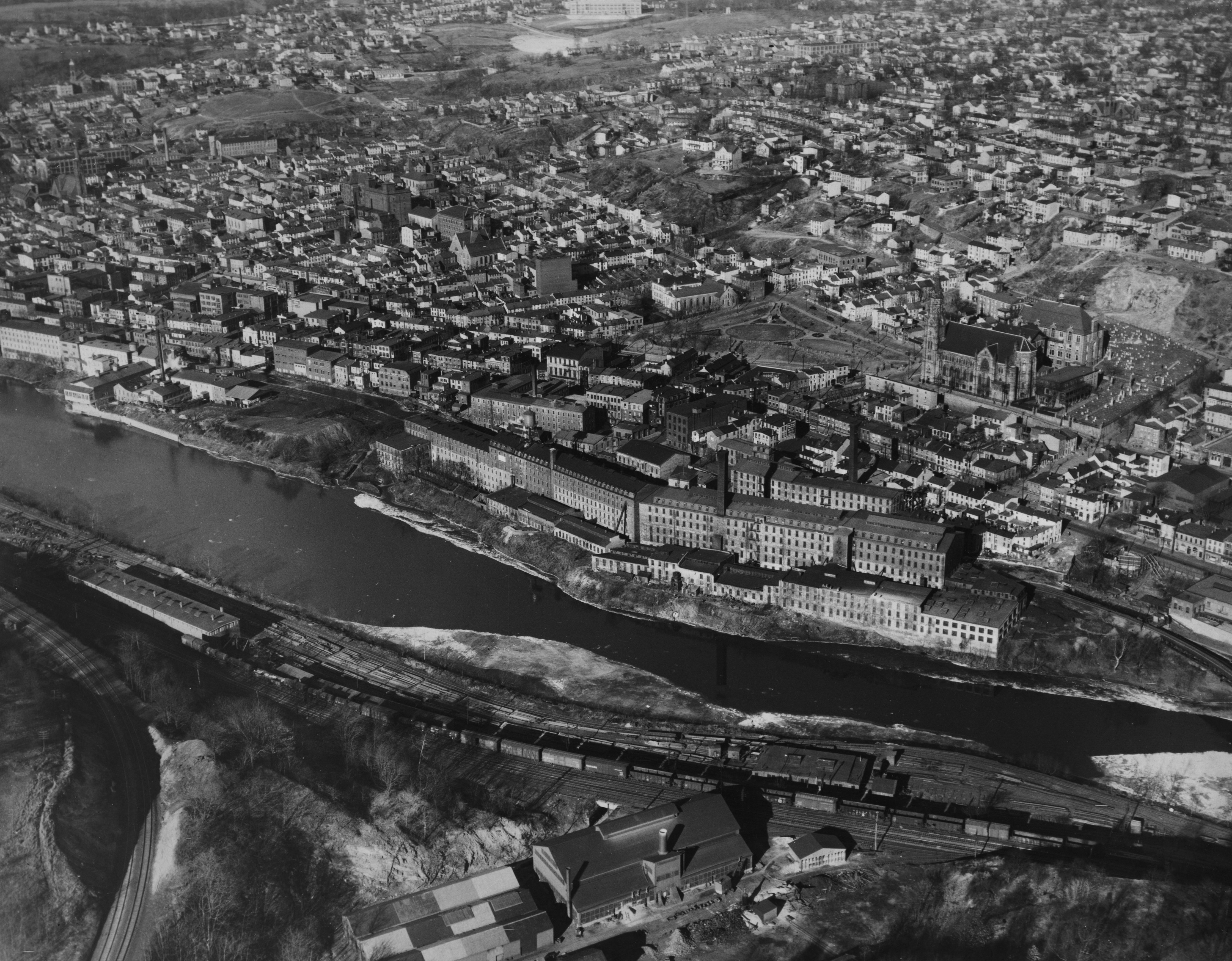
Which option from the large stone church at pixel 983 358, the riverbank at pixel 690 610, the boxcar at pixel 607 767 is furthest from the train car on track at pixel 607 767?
the large stone church at pixel 983 358

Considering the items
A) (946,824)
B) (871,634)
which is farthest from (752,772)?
(871,634)

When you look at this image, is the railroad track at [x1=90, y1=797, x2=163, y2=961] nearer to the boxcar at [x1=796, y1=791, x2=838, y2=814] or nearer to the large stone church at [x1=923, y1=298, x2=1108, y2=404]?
the boxcar at [x1=796, y1=791, x2=838, y2=814]

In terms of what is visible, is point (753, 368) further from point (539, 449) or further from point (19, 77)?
point (19, 77)

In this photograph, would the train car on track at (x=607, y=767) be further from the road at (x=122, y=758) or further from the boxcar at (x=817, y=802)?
the road at (x=122, y=758)

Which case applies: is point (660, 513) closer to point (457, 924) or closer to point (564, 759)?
point (564, 759)

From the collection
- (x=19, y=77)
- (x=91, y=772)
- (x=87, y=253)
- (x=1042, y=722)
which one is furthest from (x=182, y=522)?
(x=19, y=77)

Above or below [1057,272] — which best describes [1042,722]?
below

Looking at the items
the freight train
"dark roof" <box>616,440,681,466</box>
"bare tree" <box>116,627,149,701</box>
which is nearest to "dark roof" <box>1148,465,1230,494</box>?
"dark roof" <box>616,440,681,466</box>
